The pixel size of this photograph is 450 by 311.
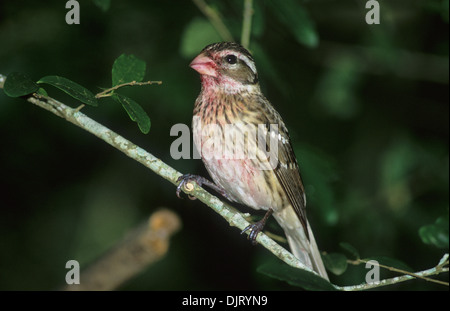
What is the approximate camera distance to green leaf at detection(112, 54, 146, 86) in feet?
10.6

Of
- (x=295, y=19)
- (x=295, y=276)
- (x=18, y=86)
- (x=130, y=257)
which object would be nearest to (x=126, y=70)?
(x=18, y=86)

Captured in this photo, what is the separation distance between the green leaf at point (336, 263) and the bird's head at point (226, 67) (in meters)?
1.42

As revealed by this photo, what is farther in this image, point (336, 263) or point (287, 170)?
point (287, 170)

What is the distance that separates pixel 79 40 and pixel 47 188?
1915 mm

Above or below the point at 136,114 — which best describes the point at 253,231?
below

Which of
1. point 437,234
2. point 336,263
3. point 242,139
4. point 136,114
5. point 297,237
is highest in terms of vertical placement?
Result: point 242,139

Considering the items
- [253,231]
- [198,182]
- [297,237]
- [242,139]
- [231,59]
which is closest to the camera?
[253,231]

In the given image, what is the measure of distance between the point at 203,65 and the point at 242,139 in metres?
0.62

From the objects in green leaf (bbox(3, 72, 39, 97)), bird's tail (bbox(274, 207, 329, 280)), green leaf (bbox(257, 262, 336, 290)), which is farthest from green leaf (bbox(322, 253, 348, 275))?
green leaf (bbox(3, 72, 39, 97))

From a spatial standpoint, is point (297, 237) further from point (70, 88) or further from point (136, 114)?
point (70, 88)

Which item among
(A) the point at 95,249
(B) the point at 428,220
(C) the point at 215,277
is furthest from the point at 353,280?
(A) the point at 95,249

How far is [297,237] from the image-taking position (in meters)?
4.66

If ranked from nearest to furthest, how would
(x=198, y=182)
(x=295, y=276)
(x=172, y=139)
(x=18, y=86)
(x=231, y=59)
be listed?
(x=295, y=276) → (x=18, y=86) → (x=231, y=59) → (x=198, y=182) → (x=172, y=139)

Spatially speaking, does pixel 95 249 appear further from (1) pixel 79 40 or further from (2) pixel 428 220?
(2) pixel 428 220
